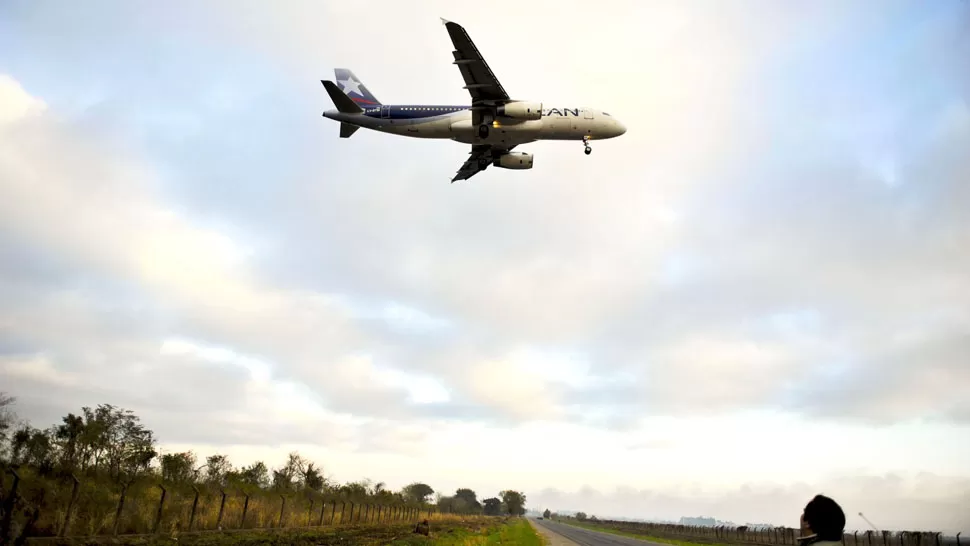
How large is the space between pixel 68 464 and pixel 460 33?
89.5 ft

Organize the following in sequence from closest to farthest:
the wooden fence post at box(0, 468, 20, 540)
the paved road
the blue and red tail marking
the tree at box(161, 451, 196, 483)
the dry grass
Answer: the wooden fence post at box(0, 468, 20, 540)
the dry grass
the tree at box(161, 451, 196, 483)
the blue and red tail marking
the paved road

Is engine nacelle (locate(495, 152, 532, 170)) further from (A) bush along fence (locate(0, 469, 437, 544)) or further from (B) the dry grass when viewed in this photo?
(B) the dry grass

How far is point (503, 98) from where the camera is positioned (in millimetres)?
36438

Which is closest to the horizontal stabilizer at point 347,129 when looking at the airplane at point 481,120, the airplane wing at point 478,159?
the airplane at point 481,120

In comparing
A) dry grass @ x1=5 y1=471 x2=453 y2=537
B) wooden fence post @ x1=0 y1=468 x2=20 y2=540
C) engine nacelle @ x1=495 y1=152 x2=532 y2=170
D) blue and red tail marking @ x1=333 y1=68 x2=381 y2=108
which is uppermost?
blue and red tail marking @ x1=333 y1=68 x2=381 y2=108

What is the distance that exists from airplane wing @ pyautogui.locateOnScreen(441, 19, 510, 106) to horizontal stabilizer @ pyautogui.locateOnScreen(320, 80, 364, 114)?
24.7ft

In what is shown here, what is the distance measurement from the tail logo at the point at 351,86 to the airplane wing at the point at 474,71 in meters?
12.8

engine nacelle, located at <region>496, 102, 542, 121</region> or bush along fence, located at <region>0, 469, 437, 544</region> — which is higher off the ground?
engine nacelle, located at <region>496, 102, 542, 121</region>

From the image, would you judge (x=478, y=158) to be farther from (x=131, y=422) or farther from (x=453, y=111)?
(x=131, y=422)

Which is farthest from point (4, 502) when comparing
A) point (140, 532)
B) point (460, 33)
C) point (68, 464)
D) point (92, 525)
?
point (460, 33)

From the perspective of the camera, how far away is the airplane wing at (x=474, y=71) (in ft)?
110

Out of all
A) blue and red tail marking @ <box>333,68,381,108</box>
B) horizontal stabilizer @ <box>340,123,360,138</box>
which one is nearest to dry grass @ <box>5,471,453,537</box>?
horizontal stabilizer @ <box>340,123,360,138</box>

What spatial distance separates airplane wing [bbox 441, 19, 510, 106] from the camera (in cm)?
3341

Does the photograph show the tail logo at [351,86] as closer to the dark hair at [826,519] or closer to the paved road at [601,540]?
the paved road at [601,540]
